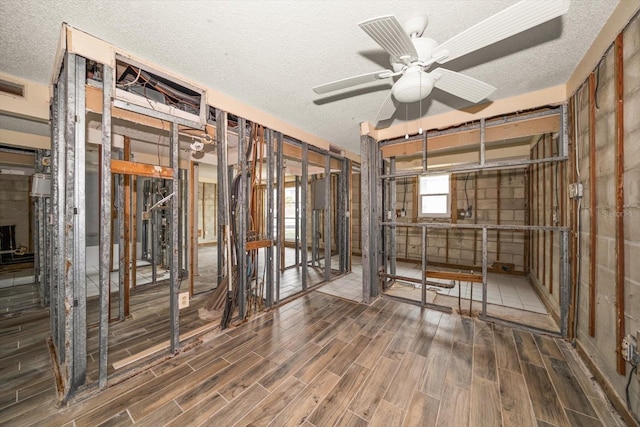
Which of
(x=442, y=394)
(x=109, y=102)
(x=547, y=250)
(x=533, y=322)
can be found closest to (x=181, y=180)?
(x=109, y=102)

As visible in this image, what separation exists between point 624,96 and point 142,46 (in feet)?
11.6

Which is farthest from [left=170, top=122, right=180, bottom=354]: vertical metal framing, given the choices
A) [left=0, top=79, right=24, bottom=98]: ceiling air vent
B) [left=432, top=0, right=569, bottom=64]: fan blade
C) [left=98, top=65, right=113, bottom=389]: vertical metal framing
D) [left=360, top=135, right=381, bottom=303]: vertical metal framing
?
[left=360, top=135, right=381, bottom=303]: vertical metal framing

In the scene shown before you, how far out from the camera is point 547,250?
339 centimetres

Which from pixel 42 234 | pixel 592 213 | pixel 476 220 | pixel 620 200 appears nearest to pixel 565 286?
pixel 592 213

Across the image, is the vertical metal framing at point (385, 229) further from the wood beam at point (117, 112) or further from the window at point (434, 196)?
the wood beam at point (117, 112)

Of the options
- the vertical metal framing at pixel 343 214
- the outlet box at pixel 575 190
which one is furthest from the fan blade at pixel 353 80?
the vertical metal framing at pixel 343 214

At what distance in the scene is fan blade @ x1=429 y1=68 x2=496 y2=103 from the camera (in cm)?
162

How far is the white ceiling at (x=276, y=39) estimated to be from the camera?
1482mm

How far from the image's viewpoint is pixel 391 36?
124cm

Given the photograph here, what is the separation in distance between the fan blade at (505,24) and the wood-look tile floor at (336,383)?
228 cm

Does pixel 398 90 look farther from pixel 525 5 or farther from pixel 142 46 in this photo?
pixel 142 46

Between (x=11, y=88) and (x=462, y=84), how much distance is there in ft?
14.0

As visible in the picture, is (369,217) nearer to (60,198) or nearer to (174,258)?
(174,258)

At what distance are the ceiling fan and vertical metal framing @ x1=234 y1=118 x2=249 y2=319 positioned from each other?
4.49ft
